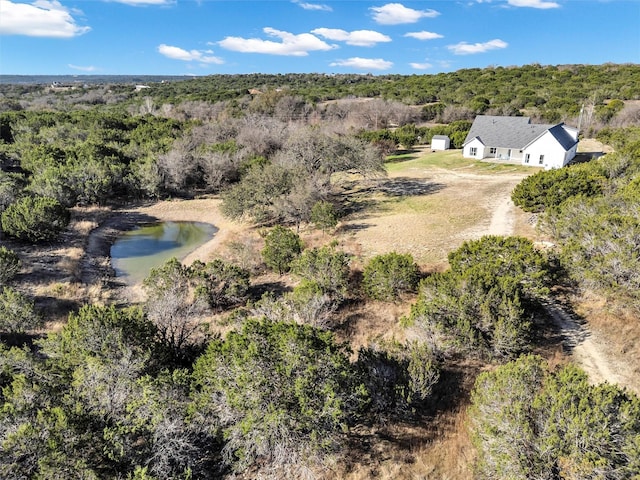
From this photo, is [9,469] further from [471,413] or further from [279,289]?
[279,289]

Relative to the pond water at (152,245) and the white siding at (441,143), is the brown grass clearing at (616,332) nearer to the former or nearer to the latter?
the pond water at (152,245)

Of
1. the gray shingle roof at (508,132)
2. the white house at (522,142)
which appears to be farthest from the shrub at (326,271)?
the gray shingle roof at (508,132)

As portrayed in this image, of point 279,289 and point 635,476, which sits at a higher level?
point 635,476

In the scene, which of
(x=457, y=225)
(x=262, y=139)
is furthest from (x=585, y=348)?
(x=262, y=139)

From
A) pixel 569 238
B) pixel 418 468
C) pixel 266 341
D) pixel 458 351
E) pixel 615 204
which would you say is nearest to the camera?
pixel 418 468

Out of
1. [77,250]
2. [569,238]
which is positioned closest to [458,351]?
[569,238]

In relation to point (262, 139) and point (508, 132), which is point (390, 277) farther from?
point (508, 132)
